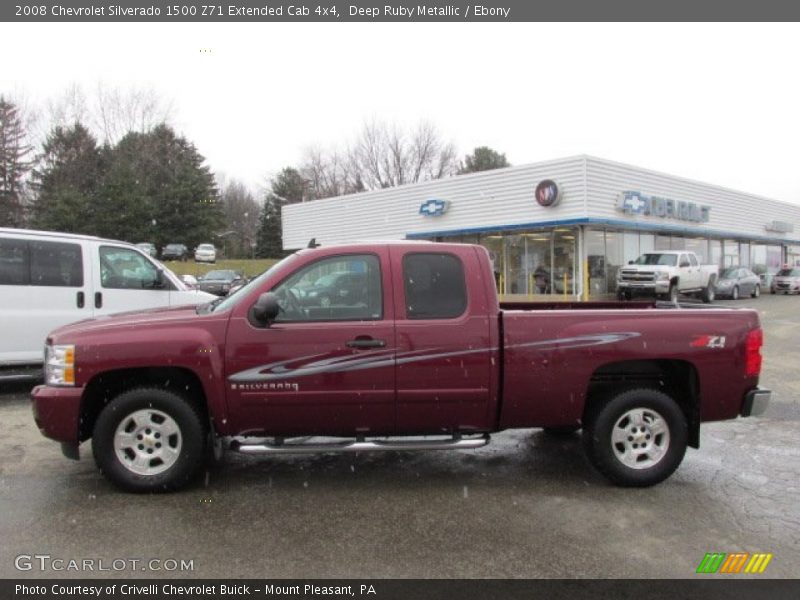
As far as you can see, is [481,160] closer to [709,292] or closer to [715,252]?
[715,252]

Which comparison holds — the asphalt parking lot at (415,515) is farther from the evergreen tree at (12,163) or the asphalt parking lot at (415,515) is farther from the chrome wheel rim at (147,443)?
the evergreen tree at (12,163)

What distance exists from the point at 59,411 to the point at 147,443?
0.66 metres

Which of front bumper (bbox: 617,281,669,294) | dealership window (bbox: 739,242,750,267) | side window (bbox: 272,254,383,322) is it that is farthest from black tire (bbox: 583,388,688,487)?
dealership window (bbox: 739,242,750,267)

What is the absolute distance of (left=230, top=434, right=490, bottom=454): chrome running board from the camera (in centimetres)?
454

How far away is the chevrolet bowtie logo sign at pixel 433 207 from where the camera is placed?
88.8 feet

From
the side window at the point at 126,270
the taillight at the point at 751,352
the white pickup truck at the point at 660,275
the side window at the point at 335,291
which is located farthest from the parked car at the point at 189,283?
the white pickup truck at the point at 660,275

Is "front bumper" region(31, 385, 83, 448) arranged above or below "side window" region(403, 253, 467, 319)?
below

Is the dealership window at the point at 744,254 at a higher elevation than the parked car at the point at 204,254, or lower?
lower

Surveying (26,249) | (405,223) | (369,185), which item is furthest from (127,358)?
(369,185)

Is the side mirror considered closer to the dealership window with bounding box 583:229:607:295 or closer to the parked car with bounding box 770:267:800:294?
the dealership window with bounding box 583:229:607:295

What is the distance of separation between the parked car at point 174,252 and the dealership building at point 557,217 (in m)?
21.1

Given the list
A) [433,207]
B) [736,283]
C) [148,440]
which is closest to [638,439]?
[148,440]

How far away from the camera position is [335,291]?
4746 mm
